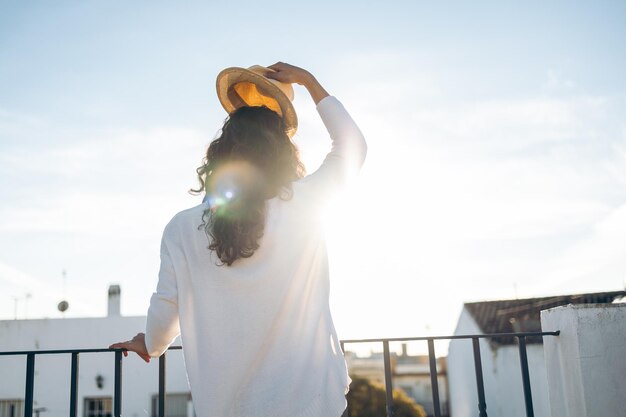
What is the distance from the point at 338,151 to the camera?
1804 millimetres

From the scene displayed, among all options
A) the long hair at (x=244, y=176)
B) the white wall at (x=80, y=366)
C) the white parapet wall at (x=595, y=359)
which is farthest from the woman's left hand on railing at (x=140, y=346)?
the white wall at (x=80, y=366)

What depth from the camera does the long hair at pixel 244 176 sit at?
5.13ft

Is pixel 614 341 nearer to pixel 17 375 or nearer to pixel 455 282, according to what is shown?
pixel 17 375

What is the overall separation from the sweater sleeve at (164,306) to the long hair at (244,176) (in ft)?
0.49

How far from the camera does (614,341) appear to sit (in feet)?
9.14

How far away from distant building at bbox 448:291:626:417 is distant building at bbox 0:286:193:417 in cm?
952

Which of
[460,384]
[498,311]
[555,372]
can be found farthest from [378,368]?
[555,372]

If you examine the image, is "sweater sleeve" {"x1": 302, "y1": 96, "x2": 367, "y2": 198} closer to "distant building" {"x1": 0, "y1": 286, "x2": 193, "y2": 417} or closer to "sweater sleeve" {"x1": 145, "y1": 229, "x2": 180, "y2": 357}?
"sweater sleeve" {"x1": 145, "y1": 229, "x2": 180, "y2": 357}

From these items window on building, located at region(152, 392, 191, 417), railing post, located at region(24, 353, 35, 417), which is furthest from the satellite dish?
railing post, located at region(24, 353, 35, 417)

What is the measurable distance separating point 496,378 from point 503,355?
1052 millimetres

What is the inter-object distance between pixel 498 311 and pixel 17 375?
1658 centimetres

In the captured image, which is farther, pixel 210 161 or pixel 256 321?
pixel 210 161

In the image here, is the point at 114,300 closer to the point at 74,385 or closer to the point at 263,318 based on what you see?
the point at 74,385

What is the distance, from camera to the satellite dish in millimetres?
25078
